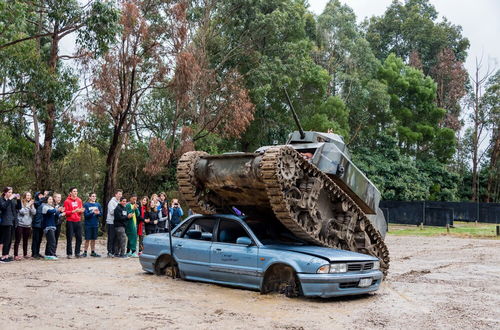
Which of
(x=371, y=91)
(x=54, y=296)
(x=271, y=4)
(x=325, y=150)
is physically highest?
(x=271, y=4)

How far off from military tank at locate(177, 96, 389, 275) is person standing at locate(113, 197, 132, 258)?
3548 mm

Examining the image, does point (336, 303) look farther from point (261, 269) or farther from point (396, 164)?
point (396, 164)

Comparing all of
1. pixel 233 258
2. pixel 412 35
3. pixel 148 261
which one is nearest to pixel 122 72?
pixel 148 261

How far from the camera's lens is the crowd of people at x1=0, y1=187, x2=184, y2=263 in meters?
13.5

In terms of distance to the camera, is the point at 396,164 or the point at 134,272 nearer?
the point at 134,272

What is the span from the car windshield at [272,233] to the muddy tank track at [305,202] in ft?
0.67

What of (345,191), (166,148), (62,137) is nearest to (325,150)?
(345,191)

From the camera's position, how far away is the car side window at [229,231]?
10141 millimetres

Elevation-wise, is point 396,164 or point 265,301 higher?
point 396,164

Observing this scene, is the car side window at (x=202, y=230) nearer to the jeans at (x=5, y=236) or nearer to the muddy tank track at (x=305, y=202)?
the muddy tank track at (x=305, y=202)

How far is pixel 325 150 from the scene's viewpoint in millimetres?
12648

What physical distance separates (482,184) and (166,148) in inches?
1396

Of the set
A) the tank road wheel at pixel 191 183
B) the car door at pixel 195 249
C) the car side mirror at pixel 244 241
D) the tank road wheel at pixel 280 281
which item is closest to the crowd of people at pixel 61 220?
the tank road wheel at pixel 191 183

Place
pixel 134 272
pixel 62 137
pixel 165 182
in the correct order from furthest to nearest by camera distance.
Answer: pixel 165 182, pixel 62 137, pixel 134 272
